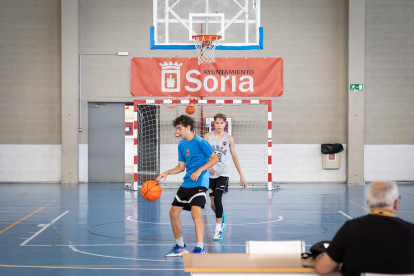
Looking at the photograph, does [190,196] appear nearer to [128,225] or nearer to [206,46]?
[128,225]

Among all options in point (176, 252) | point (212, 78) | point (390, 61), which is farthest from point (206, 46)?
point (176, 252)

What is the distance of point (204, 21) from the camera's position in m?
13.6

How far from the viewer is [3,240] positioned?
6.96m

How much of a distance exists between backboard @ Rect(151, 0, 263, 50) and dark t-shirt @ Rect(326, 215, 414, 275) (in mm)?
11314

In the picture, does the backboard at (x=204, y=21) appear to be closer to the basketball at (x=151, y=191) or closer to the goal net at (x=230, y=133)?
the goal net at (x=230, y=133)

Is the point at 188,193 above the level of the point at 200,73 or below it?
below

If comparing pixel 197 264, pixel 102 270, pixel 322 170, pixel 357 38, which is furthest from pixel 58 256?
pixel 357 38

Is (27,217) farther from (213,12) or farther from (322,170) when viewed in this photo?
(322,170)

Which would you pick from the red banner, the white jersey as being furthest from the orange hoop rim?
the white jersey

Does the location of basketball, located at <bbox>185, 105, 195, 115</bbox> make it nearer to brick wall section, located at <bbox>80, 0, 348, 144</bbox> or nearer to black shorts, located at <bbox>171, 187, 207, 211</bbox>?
brick wall section, located at <bbox>80, 0, 348, 144</bbox>

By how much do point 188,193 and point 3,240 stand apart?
3081mm

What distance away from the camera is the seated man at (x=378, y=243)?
2756 mm

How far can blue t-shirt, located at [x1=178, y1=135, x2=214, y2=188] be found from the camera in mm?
5852

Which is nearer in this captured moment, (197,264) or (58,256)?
(197,264)
